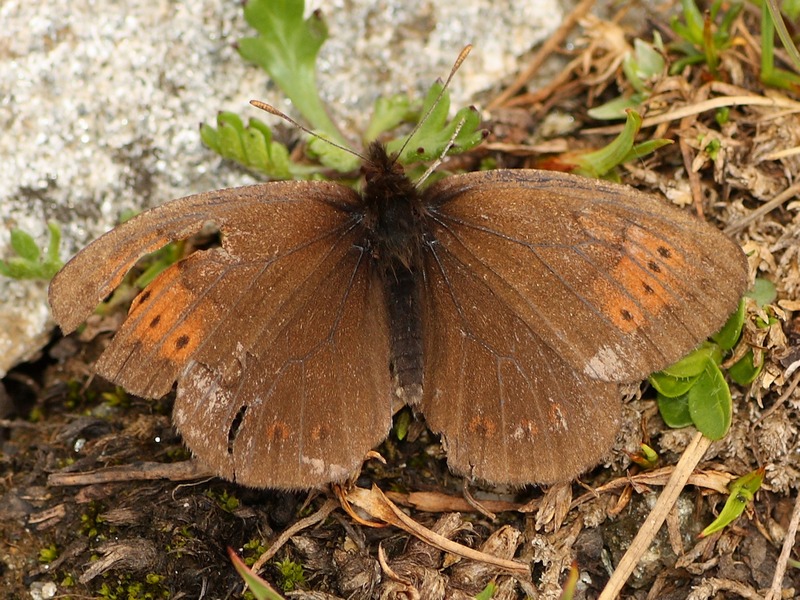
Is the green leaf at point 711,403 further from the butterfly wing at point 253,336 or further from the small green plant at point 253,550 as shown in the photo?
the small green plant at point 253,550

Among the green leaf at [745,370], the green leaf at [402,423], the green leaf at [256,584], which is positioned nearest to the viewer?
the green leaf at [256,584]

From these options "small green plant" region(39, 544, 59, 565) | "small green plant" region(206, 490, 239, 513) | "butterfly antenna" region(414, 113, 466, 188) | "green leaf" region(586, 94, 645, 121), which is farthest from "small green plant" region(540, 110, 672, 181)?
"small green plant" region(39, 544, 59, 565)

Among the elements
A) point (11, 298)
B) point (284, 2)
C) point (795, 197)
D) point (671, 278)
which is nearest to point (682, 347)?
point (671, 278)

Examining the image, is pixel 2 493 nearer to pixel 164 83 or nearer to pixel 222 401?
pixel 222 401

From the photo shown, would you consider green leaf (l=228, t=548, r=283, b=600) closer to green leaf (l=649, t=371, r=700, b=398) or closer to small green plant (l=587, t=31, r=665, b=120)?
green leaf (l=649, t=371, r=700, b=398)

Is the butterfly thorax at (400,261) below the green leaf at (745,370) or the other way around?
the other way around

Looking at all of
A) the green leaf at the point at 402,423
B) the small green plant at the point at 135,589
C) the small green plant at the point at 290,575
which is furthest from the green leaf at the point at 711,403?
the small green plant at the point at 135,589

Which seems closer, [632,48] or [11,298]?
[11,298]
